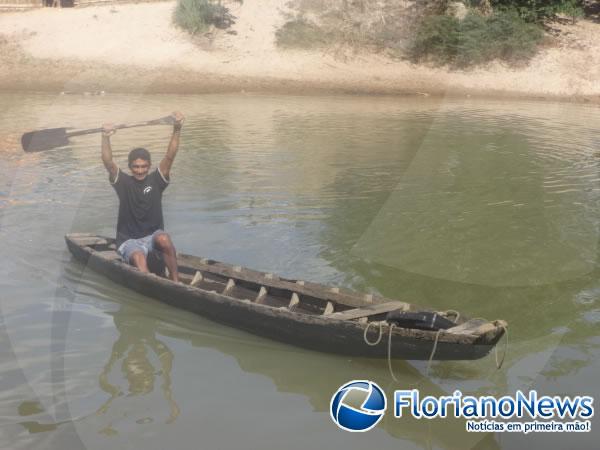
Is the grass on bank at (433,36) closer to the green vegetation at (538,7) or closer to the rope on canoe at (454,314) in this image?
the green vegetation at (538,7)

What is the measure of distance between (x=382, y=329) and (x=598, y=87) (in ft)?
81.3

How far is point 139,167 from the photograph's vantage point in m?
7.66

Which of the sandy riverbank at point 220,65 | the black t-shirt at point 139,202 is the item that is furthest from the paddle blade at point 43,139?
the sandy riverbank at point 220,65

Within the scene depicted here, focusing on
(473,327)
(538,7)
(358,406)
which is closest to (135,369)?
(358,406)

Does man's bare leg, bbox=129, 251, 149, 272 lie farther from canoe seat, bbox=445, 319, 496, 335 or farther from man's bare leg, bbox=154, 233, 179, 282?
canoe seat, bbox=445, 319, 496, 335

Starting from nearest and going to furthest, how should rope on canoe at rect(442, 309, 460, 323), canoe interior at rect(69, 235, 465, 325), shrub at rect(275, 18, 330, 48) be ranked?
1. rope on canoe at rect(442, 309, 460, 323)
2. canoe interior at rect(69, 235, 465, 325)
3. shrub at rect(275, 18, 330, 48)

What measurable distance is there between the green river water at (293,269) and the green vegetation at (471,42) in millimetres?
10025

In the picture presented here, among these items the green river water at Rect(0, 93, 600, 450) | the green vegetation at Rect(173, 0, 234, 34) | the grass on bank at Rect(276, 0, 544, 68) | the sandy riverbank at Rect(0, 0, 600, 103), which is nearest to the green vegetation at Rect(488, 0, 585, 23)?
the grass on bank at Rect(276, 0, 544, 68)

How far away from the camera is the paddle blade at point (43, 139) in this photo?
8672mm

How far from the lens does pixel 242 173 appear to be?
13969 mm

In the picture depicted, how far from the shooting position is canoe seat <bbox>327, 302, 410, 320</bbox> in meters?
6.31

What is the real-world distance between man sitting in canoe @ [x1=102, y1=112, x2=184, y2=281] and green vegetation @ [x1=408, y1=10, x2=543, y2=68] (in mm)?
22504

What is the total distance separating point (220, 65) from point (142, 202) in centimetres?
2053

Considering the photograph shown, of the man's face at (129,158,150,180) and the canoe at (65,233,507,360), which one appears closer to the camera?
the canoe at (65,233,507,360)
